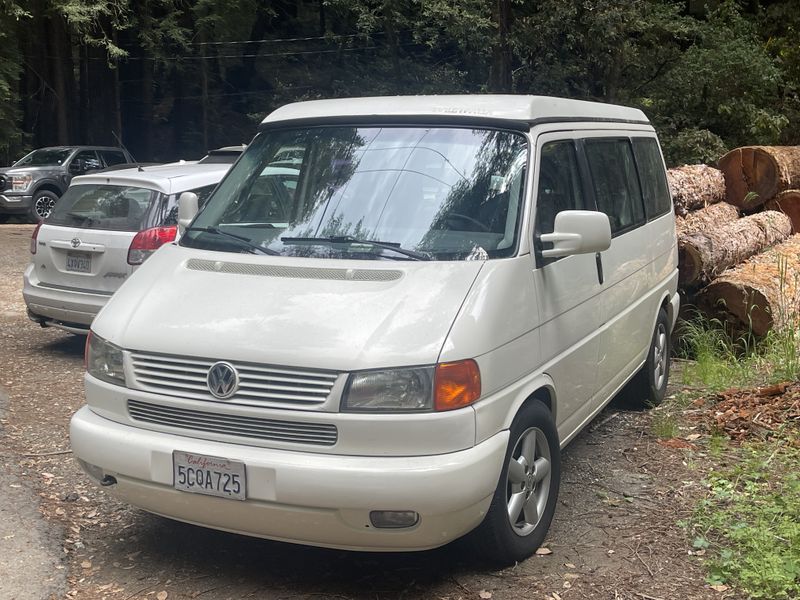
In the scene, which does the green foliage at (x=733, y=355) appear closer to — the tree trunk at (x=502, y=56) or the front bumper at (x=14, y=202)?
the tree trunk at (x=502, y=56)

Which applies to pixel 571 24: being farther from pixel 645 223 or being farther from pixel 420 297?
pixel 420 297

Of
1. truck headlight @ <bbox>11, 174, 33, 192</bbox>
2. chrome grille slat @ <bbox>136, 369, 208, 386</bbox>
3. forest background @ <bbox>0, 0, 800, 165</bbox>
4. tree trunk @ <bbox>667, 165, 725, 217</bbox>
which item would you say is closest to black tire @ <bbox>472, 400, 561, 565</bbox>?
chrome grille slat @ <bbox>136, 369, 208, 386</bbox>

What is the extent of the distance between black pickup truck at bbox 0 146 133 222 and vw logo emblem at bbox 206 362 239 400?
1689 cm

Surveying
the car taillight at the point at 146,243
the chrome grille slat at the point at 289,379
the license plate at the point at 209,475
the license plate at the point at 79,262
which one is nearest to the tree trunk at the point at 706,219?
the car taillight at the point at 146,243

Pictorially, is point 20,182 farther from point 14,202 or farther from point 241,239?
point 241,239

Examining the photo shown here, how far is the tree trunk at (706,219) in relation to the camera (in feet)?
31.0

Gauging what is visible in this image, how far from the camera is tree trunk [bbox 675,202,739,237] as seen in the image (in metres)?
9.45

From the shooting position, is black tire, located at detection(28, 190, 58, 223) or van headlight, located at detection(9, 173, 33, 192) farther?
black tire, located at detection(28, 190, 58, 223)

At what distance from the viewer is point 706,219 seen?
32.3ft

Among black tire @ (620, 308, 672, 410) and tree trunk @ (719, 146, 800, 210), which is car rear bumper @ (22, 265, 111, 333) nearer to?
black tire @ (620, 308, 672, 410)

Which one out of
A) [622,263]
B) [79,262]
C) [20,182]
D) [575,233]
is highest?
[575,233]

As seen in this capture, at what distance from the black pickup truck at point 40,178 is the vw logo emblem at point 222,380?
1689cm

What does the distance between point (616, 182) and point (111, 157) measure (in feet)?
63.1

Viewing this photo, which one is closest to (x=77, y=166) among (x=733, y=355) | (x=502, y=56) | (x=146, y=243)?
(x=502, y=56)
